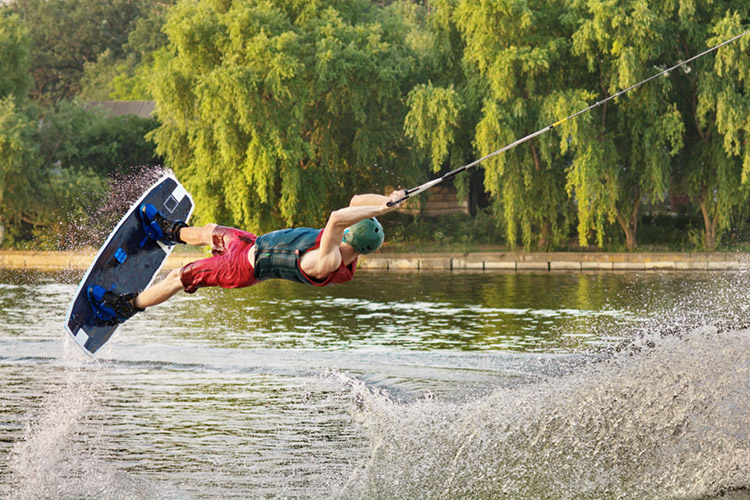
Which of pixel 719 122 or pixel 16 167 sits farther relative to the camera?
pixel 16 167

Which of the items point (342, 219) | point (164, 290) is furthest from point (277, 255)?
point (164, 290)

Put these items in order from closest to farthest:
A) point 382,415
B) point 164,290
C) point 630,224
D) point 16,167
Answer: point 164,290 < point 382,415 < point 630,224 < point 16,167

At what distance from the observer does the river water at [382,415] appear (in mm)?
6848

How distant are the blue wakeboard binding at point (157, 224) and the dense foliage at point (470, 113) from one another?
58.0ft

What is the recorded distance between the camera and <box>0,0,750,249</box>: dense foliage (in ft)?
84.4

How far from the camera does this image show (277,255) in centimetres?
755

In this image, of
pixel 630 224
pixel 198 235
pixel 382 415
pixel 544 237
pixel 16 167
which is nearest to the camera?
pixel 198 235

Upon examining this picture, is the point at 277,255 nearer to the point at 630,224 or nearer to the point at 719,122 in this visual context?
the point at 719,122

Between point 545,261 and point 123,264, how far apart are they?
60.8 ft

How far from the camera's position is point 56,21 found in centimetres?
6744

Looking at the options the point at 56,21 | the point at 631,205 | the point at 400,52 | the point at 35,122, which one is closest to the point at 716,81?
the point at 631,205

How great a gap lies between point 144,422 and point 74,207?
2572cm

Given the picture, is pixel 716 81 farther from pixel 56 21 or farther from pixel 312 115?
pixel 56 21

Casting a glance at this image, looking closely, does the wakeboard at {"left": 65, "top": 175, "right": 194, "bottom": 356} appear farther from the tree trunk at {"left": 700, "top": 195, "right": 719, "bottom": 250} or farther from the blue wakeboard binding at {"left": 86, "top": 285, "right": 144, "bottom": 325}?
the tree trunk at {"left": 700, "top": 195, "right": 719, "bottom": 250}
